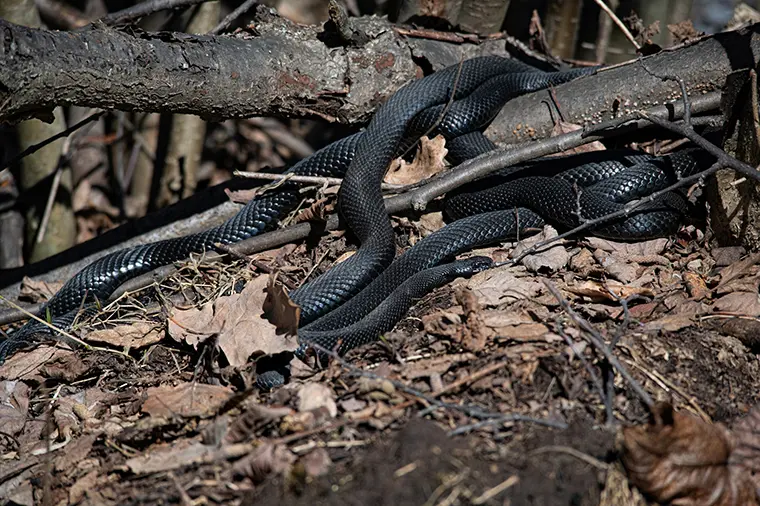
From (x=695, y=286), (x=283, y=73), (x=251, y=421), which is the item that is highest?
(x=283, y=73)

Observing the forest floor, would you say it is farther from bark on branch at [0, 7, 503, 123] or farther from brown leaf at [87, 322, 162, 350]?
bark on branch at [0, 7, 503, 123]

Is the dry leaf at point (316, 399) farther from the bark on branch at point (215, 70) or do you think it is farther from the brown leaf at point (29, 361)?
the bark on branch at point (215, 70)

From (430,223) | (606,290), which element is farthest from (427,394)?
(430,223)

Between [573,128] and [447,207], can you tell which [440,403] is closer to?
[447,207]

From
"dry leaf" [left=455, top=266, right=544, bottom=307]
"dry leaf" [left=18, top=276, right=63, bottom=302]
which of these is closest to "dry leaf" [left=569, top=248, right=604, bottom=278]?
"dry leaf" [left=455, top=266, right=544, bottom=307]

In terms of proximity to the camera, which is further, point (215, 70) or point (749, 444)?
point (215, 70)

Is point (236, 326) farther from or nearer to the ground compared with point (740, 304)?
nearer to the ground

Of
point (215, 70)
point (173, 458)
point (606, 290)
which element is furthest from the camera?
point (215, 70)

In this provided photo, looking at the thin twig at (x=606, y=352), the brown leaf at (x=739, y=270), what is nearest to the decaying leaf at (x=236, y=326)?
the thin twig at (x=606, y=352)
